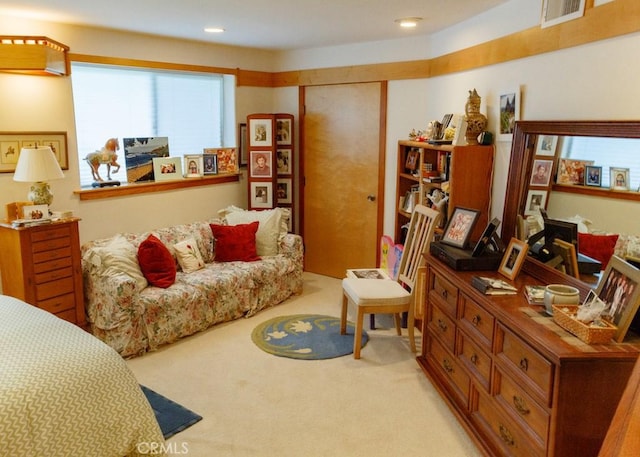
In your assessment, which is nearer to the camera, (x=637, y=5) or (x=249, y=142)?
(x=637, y=5)

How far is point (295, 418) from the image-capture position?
9.39ft

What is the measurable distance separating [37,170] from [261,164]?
7.40 ft

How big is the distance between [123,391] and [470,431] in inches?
65.1

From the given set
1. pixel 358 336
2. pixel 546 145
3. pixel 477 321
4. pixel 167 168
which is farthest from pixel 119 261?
pixel 546 145

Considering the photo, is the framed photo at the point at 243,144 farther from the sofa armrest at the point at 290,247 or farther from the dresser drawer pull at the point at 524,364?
the dresser drawer pull at the point at 524,364

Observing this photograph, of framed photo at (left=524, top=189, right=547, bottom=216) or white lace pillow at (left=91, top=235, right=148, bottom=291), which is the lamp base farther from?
framed photo at (left=524, top=189, right=547, bottom=216)

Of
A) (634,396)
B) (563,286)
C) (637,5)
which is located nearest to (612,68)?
(637,5)

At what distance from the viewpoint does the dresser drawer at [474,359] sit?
97.5 inches

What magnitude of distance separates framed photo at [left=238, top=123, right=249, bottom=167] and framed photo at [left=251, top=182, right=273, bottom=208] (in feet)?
1.09

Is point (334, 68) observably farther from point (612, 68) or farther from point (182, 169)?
point (612, 68)

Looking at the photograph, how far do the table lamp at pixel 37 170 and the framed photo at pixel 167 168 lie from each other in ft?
3.89

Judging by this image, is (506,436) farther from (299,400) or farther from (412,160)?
(412,160)

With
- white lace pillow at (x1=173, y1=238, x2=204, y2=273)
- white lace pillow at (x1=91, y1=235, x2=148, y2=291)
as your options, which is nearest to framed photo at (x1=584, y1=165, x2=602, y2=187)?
white lace pillow at (x1=91, y1=235, x2=148, y2=291)

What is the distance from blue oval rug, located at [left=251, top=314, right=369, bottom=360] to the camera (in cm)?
366
